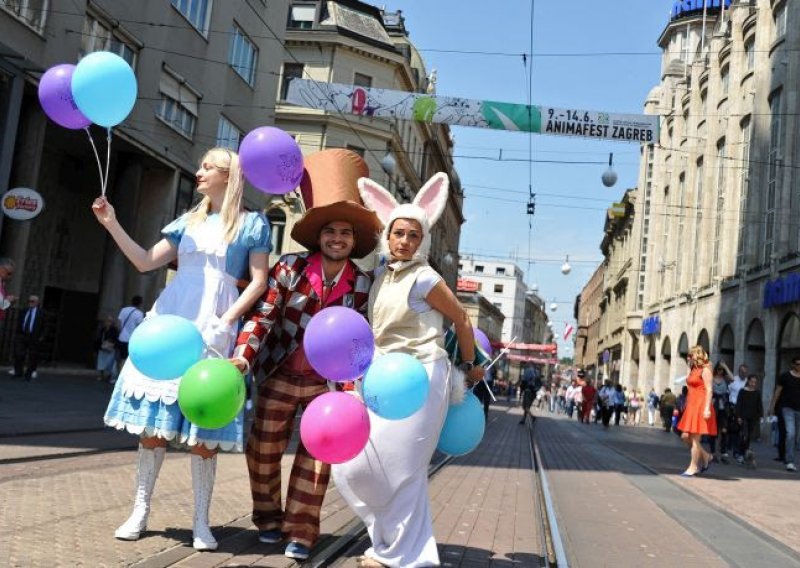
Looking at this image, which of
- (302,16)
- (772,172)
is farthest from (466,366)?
(302,16)

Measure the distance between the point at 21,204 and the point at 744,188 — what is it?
25.5 m

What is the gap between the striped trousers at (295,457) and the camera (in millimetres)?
4277

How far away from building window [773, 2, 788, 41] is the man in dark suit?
24.4 m

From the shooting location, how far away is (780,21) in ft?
93.2

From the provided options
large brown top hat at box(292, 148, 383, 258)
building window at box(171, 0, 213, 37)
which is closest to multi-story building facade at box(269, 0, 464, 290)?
building window at box(171, 0, 213, 37)

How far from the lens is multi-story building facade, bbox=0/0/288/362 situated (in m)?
16.2

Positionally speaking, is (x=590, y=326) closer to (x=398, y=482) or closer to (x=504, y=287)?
(x=504, y=287)

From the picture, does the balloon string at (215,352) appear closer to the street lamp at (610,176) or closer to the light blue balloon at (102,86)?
the light blue balloon at (102,86)

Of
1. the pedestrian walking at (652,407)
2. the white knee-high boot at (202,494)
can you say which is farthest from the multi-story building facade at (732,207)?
the white knee-high boot at (202,494)

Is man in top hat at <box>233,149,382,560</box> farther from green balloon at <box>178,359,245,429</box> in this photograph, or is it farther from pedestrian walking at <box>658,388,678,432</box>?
pedestrian walking at <box>658,388,678,432</box>

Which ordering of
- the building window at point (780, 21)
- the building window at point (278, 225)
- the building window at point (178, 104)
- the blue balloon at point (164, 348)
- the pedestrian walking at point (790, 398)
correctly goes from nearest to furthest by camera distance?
1. the blue balloon at point (164, 348)
2. the pedestrian walking at point (790, 398)
3. the building window at point (178, 104)
4. the building window at point (780, 21)
5. the building window at point (278, 225)

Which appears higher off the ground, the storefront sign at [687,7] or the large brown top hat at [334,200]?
the storefront sign at [687,7]

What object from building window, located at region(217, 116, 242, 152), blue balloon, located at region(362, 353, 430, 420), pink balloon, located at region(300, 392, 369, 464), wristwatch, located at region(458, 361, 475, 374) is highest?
building window, located at region(217, 116, 242, 152)

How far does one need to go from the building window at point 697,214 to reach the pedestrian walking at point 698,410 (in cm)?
2587
